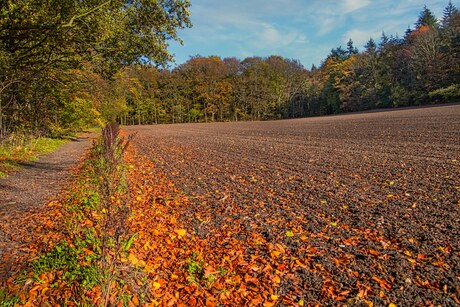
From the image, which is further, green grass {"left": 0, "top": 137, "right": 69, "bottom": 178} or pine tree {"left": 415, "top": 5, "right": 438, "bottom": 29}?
pine tree {"left": 415, "top": 5, "right": 438, "bottom": 29}

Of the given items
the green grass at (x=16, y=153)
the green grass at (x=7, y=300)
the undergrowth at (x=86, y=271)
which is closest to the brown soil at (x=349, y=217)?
the undergrowth at (x=86, y=271)

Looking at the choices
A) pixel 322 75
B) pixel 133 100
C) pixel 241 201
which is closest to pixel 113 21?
pixel 241 201

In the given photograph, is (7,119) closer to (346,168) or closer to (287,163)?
(287,163)

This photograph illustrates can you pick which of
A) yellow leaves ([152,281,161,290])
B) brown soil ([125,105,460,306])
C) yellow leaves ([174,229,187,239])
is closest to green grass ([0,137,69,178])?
brown soil ([125,105,460,306])

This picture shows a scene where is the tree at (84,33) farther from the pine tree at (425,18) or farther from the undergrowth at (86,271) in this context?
the pine tree at (425,18)

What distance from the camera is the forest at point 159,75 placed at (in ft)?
24.2

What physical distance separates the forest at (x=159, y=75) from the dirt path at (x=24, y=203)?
3.27m

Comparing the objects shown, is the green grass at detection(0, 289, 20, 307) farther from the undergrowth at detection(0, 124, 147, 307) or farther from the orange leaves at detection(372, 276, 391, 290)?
the orange leaves at detection(372, 276, 391, 290)

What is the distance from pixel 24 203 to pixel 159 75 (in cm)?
6899

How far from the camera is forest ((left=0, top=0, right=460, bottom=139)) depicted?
7.39m

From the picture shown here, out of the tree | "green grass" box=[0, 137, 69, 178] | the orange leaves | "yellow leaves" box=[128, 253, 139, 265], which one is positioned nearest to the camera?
the orange leaves

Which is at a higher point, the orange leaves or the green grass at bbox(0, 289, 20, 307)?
the green grass at bbox(0, 289, 20, 307)

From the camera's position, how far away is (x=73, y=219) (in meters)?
5.17

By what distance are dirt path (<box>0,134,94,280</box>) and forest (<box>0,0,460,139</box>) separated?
10.7 ft
